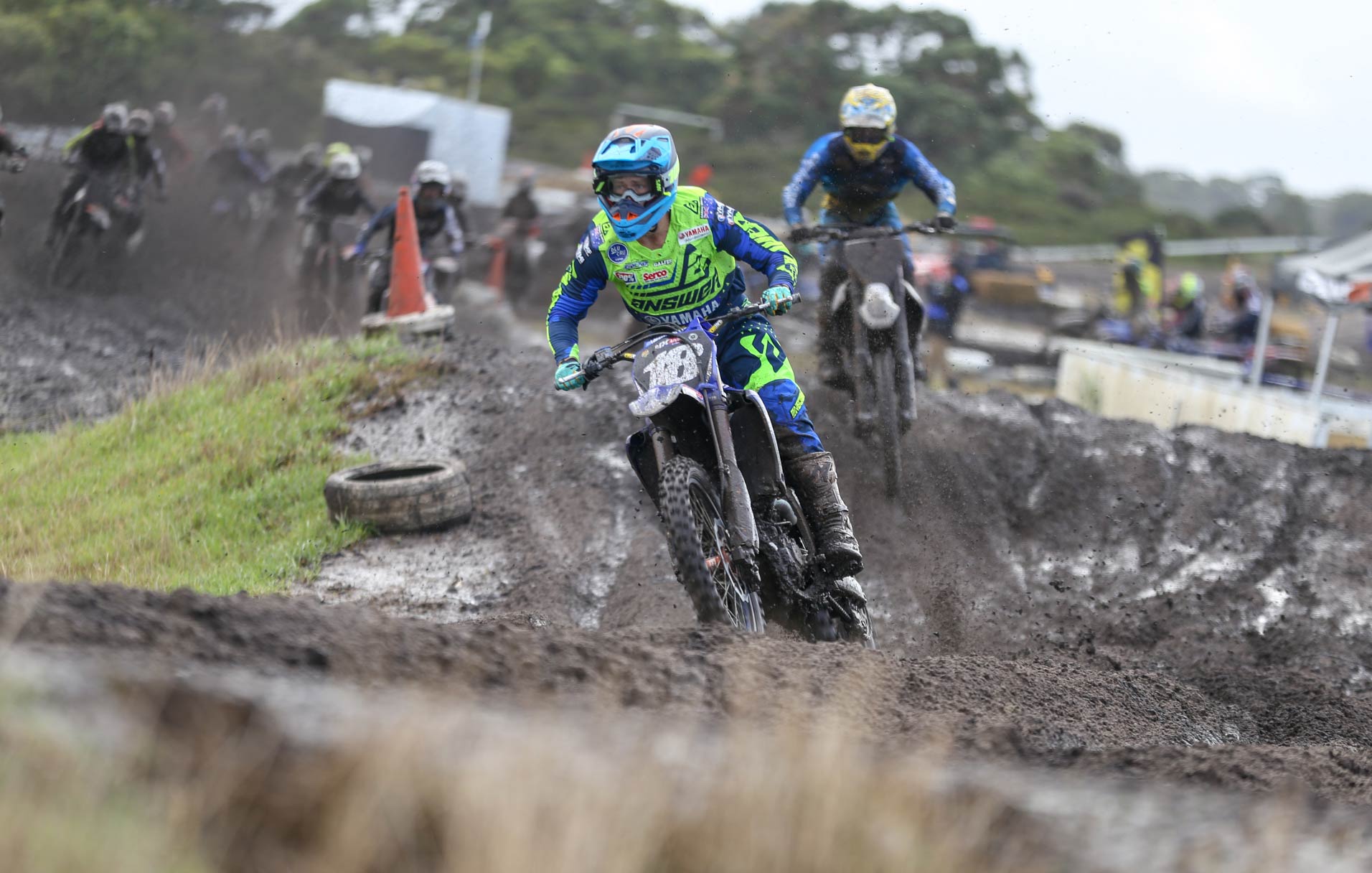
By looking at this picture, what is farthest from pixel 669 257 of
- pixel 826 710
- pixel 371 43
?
pixel 371 43

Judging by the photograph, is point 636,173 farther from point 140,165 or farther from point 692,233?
point 140,165

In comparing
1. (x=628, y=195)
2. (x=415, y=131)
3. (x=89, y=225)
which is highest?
(x=628, y=195)

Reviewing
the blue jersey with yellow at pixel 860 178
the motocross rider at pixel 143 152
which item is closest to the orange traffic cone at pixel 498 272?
the motocross rider at pixel 143 152

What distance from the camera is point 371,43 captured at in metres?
54.4

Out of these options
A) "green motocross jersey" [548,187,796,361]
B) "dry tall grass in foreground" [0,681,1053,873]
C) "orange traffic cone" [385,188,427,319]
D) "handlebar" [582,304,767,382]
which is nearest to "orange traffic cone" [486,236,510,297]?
"orange traffic cone" [385,188,427,319]

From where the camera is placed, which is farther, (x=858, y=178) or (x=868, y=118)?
(x=858, y=178)

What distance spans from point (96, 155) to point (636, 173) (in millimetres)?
11622

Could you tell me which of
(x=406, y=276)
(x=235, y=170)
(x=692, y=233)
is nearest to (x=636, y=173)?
(x=692, y=233)

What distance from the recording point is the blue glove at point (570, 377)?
573 centimetres

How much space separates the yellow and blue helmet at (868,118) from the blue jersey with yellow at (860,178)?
0.12 metres

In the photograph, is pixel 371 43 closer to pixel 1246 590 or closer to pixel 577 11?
pixel 577 11

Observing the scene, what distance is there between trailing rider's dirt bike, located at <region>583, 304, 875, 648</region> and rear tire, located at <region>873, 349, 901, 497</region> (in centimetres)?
258

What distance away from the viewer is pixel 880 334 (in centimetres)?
876

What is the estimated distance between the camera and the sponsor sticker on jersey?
→ 5.86 metres
